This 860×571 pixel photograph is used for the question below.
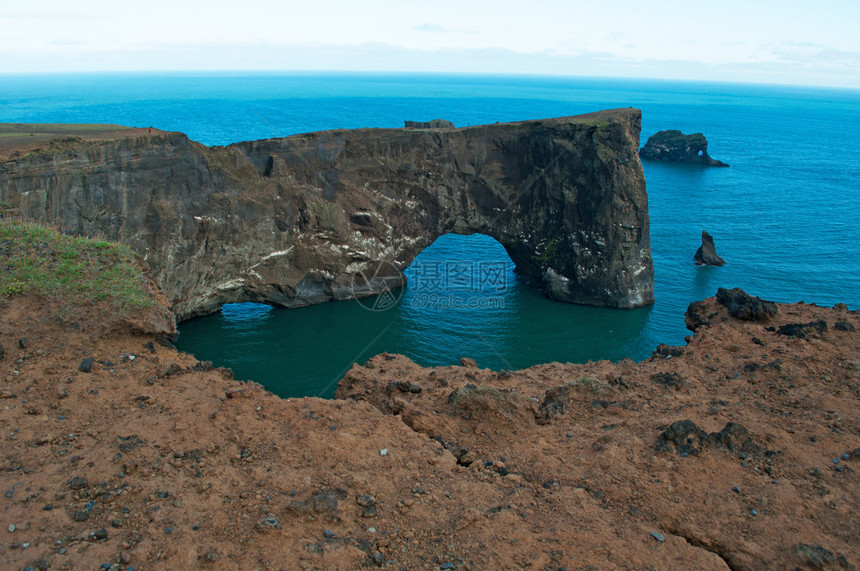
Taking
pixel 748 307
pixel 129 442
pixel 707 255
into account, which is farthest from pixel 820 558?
pixel 707 255

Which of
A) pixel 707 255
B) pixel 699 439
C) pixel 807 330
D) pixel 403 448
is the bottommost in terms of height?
pixel 707 255

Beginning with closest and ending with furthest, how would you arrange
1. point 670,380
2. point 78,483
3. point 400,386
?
point 78,483 → point 400,386 → point 670,380

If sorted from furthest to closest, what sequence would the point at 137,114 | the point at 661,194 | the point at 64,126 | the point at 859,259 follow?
1. the point at 137,114
2. the point at 661,194
3. the point at 859,259
4. the point at 64,126

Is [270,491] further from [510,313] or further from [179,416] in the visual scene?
[510,313]

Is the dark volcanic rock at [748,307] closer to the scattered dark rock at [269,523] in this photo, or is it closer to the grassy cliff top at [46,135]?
the scattered dark rock at [269,523]

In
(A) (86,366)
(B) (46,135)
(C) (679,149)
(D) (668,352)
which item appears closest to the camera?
(A) (86,366)

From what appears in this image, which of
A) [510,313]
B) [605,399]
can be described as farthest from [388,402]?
[510,313]

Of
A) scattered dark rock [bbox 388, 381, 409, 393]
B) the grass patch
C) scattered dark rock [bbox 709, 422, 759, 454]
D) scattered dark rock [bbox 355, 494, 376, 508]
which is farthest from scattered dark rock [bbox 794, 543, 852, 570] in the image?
the grass patch

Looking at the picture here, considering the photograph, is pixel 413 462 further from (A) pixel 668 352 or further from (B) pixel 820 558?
(A) pixel 668 352
